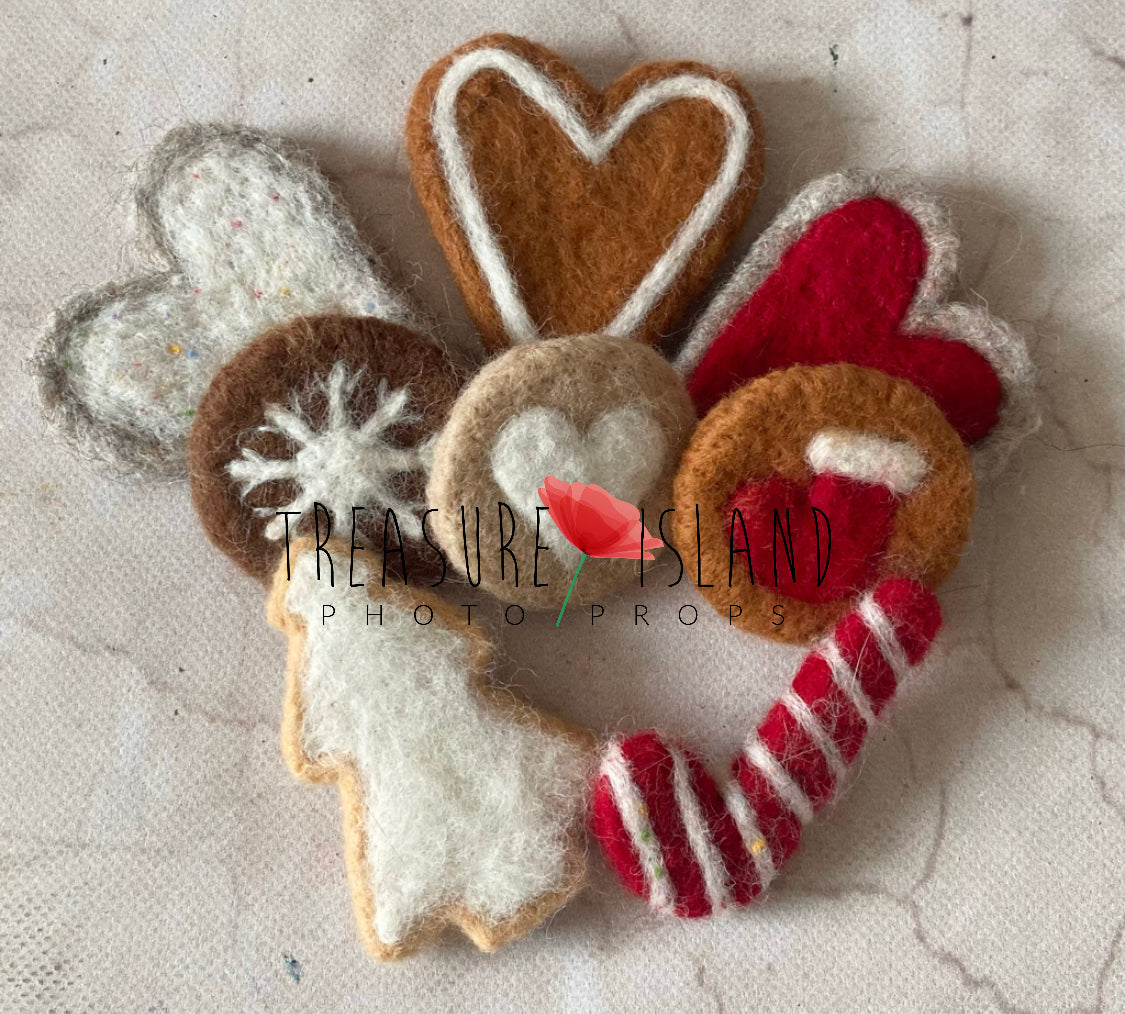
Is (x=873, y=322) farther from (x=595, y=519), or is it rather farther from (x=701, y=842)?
(x=701, y=842)

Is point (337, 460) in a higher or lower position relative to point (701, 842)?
higher

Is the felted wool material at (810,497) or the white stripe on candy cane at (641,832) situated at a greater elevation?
the felted wool material at (810,497)

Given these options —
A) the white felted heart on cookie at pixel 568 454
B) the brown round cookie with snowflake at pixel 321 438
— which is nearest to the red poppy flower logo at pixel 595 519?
the white felted heart on cookie at pixel 568 454

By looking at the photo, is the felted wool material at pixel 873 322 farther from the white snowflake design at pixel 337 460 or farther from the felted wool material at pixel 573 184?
the white snowflake design at pixel 337 460

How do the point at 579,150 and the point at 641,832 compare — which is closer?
the point at 641,832

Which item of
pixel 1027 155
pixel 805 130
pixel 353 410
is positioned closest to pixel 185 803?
pixel 353 410

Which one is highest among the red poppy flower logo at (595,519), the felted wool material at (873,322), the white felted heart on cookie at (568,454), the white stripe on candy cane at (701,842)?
the felted wool material at (873,322)

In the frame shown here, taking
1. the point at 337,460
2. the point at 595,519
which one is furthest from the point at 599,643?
the point at 337,460
